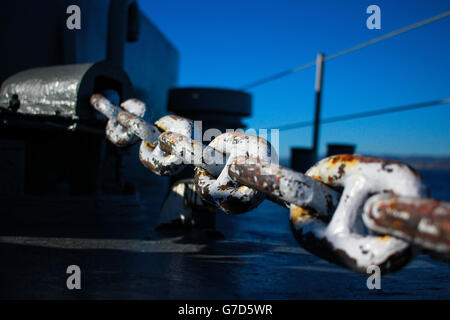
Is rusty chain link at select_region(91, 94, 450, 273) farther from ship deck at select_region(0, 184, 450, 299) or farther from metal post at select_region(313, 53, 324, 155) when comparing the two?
metal post at select_region(313, 53, 324, 155)

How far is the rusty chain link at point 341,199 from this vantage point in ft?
1.65

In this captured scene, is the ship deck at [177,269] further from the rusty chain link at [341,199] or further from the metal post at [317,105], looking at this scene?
the metal post at [317,105]

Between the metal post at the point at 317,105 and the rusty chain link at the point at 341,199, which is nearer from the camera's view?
the rusty chain link at the point at 341,199

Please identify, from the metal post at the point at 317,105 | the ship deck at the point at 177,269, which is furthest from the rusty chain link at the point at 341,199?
the metal post at the point at 317,105

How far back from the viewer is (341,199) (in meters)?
0.64

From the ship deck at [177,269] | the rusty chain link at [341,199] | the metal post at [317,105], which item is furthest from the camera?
the metal post at [317,105]

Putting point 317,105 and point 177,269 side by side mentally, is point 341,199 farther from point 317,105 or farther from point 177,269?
point 317,105

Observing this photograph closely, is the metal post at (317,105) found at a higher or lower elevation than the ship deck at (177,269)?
higher

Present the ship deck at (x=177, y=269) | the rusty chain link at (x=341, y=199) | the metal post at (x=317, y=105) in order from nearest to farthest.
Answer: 1. the rusty chain link at (x=341, y=199)
2. the ship deck at (x=177, y=269)
3. the metal post at (x=317, y=105)

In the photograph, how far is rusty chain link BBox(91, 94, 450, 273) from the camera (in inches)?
19.8

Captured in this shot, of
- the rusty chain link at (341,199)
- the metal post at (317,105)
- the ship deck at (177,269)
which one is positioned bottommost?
the ship deck at (177,269)

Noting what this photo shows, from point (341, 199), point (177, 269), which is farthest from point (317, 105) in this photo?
point (341, 199)

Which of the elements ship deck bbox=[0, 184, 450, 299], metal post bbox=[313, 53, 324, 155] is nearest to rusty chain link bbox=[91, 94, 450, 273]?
ship deck bbox=[0, 184, 450, 299]
